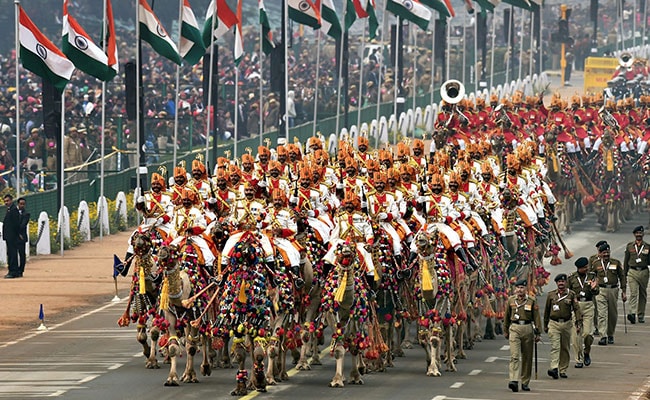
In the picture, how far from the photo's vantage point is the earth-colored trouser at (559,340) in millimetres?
30078

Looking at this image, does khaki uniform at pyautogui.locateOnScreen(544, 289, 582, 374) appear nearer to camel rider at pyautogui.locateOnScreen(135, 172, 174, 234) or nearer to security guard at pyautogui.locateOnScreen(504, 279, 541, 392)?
security guard at pyautogui.locateOnScreen(504, 279, 541, 392)

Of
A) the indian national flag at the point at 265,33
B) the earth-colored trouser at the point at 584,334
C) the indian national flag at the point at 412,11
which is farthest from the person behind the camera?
the indian national flag at the point at 412,11

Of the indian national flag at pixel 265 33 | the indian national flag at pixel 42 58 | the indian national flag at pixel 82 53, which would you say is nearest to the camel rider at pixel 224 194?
the indian national flag at pixel 42 58

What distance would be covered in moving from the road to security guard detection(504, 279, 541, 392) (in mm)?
286

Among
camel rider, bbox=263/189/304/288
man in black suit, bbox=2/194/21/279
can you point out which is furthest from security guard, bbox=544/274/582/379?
man in black suit, bbox=2/194/21/279

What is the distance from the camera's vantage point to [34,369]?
101 feet

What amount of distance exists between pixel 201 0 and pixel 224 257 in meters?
56.3

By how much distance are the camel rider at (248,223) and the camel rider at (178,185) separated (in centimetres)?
185

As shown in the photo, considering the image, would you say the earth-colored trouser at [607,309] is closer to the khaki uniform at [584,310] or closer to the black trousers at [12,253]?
the khaki uniform at [584,310]

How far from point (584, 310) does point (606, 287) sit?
176cm

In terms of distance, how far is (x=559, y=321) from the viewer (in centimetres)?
3016

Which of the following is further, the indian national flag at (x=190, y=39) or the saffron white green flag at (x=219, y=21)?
the saffron white green flag at (x=219, y=21)

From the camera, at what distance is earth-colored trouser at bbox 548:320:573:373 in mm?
30078

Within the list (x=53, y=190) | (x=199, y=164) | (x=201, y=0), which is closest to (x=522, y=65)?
(x=201, y=0)
